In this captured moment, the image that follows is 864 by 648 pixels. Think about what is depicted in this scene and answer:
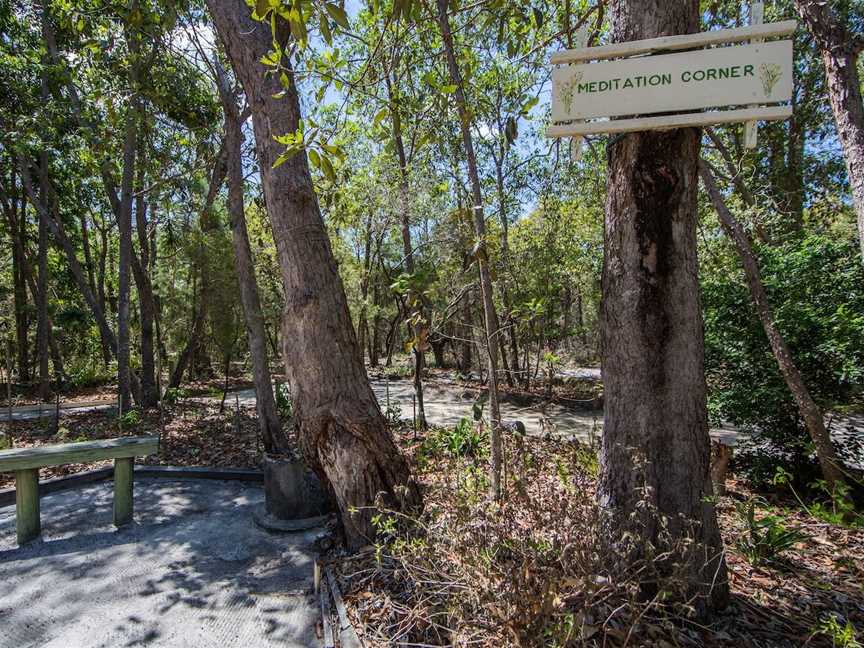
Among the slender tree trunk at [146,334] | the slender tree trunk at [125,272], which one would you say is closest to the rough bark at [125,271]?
the slender tree trunk at [125,272]

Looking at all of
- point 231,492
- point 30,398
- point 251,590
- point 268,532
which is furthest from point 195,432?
point 30,398

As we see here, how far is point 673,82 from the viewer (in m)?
1.62

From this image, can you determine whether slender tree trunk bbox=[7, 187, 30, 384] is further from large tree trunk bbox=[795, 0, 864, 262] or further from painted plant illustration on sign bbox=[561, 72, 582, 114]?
large tree trunk bbox=[795, 0, 864, 262]

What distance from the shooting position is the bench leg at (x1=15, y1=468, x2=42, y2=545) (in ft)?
10.7

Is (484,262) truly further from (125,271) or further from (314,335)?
(125,271)

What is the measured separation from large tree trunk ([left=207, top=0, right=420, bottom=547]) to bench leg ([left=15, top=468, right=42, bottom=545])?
2179mm

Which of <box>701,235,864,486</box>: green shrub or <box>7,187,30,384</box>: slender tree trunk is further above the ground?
<box>7,187,30,384</box>: slender tree trunk

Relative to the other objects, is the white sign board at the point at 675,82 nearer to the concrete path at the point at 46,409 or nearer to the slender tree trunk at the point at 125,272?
the slender tree trunk at the point at 125,272

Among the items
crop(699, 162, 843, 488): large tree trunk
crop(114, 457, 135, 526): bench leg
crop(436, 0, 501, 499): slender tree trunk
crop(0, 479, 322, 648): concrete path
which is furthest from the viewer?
crop(114, 457, 135, 526): bench leg

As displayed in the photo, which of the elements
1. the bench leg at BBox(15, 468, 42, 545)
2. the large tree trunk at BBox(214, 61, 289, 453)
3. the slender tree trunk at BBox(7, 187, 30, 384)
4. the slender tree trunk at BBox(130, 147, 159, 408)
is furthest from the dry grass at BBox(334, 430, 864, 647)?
the slender tree trunk at BBox(7, 187, 30, 384)

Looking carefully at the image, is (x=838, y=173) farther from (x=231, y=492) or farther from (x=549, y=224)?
(x=231, y=492)

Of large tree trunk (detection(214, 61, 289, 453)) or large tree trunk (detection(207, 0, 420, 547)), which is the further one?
large tree trunk (detection(214, 61, 289, 453))

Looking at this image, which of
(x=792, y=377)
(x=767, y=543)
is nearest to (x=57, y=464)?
(x=767, y=543)

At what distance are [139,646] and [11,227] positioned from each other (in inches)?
579
